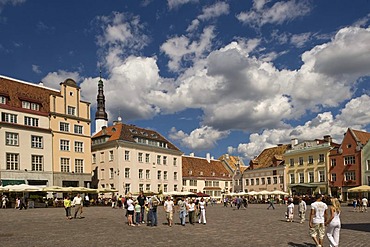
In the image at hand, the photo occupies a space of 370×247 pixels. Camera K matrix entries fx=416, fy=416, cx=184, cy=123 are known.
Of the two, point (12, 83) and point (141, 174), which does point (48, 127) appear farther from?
point (141, 174)

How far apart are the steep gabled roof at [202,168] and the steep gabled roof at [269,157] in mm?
8490

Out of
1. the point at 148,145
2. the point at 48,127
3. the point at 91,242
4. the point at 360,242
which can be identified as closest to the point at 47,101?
the point at 48,127

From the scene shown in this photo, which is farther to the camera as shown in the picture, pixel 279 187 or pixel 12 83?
pixel 279 187

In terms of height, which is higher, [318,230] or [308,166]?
[308,166]

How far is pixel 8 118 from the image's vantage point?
161ft

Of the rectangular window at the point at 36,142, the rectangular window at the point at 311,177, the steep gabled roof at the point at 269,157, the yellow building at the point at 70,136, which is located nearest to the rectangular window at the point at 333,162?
the rectangular window at the point at 311,177

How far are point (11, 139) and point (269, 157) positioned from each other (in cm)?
4444

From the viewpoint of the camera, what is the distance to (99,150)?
217ft

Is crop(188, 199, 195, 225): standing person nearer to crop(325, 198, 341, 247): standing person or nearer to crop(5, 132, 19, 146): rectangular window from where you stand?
crop(325, 198, 341, 247): standing person

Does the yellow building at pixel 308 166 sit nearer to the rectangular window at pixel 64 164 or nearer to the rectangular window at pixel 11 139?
the rectangular window at pixel 64 164

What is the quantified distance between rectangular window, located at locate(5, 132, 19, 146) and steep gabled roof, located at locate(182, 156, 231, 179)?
112 ft

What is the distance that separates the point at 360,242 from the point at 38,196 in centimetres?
3880

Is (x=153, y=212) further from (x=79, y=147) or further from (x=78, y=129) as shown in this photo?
(x=78, y=129)

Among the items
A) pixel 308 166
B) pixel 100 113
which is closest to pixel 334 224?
pixel 308 166
